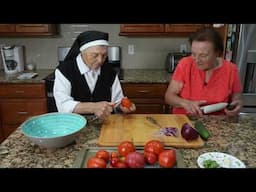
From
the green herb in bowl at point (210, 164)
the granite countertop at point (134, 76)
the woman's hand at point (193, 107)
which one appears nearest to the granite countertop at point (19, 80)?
the granite countertop at point (134, 76)

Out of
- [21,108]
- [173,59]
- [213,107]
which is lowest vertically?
[21,108]

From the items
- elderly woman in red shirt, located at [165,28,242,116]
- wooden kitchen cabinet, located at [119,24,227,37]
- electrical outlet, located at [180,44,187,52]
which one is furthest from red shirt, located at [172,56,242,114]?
electrical outlet, located at [180,44,187,52]

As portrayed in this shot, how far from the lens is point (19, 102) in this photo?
104 inches

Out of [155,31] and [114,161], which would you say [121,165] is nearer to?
[114,161]

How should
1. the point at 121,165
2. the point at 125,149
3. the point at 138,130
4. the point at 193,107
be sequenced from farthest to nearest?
the point at 193,107, the point at 138,130, the point at 125,149, the point at 121,165

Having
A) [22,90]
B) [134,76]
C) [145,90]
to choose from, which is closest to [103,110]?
[145,90]

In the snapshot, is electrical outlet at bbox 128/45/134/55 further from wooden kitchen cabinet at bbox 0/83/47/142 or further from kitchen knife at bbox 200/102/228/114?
kitchen knife at bbox 200/102/228/114

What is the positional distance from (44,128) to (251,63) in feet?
6.44

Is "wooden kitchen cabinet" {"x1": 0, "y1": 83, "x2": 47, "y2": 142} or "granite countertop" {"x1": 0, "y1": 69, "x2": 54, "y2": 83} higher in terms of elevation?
"granite countertop" {"x1": 0, "y1": 69, "x2": 54, "y2": 83}

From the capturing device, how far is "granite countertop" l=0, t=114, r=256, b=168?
0.94 m

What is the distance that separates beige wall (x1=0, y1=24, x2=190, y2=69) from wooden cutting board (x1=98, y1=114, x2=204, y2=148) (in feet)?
5.74

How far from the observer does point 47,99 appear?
2.61 meters

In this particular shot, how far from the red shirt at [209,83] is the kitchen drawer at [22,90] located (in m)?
1.53

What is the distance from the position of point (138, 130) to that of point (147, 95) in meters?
1.37
